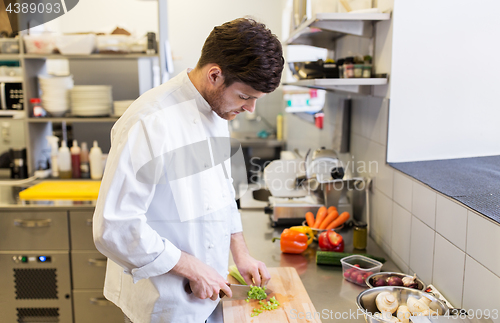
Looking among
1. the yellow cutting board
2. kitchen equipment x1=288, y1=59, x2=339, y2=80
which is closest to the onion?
kitchen equipment x1=288, y1=59, x2=339, y2=80

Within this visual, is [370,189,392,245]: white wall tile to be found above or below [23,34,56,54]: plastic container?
below

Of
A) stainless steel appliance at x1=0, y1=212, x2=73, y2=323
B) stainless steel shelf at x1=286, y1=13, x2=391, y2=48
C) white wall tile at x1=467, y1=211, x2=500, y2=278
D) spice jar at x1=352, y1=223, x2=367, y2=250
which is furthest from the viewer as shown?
stainless steel appliance at x1=0, y1=212, x2=73, y2=323

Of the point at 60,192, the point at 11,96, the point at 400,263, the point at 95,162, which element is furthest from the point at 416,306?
the point at 11,96

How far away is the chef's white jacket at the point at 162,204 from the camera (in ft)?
3.40

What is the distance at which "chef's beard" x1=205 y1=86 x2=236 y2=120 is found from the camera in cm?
118

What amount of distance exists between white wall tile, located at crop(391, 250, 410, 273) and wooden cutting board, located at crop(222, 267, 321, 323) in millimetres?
398

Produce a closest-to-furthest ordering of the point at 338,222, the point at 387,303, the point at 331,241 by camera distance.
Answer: the point at 387,303
the point at 331,241
the point at 338,222

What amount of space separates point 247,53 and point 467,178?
850 millimetres

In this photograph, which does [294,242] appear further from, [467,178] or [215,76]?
[215,76]

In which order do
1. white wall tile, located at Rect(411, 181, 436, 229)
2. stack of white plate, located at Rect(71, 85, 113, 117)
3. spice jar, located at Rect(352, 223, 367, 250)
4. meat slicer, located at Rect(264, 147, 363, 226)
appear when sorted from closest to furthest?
white wall tile, located at Rect(411, 181, 436, 229) < spice jar, located at Rect(352, 223, 367, 250) < meat slicer, located at Rect(264, 147, 363, 226) < stack of white plate, located at Rect(71, 85, 113, 117)

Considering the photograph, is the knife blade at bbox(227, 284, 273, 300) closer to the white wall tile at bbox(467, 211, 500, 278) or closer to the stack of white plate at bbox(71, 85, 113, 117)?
the white wall tile at bbox(467, 211, 500, 278)

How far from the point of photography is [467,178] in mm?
1398

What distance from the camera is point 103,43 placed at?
105 inches

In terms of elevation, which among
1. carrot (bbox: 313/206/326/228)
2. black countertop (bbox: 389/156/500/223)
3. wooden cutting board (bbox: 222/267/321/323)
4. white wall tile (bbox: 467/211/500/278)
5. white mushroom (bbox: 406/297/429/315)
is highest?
black countertop (bbox: 389/156/500/223)
